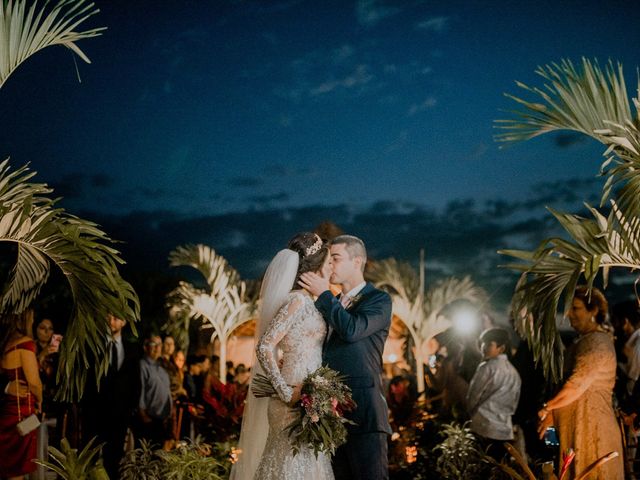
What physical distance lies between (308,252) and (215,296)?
325 inches

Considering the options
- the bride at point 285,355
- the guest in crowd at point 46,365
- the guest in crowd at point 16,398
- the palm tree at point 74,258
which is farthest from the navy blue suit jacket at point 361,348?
the guest in crowd at point 46,365

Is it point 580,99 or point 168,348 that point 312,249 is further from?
point 168,348

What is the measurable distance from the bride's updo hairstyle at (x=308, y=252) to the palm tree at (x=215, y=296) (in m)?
7.43

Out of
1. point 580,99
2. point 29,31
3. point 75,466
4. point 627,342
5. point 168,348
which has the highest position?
point 29,31

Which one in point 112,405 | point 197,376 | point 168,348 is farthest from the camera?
point 197,376

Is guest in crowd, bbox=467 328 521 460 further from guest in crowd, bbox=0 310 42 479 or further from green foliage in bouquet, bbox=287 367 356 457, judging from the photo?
guest in crowd, bbox=0 310 42 479

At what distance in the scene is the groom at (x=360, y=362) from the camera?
4891 millimetres

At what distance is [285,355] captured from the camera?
5.00 meters

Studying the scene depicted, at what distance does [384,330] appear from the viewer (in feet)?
17.1

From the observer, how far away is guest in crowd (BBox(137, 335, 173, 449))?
28.5 ft

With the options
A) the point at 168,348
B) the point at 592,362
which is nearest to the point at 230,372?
the point at 168,348

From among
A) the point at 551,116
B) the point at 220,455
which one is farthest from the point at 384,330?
the point at 220,455

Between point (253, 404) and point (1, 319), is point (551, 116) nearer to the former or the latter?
point (253, 404)

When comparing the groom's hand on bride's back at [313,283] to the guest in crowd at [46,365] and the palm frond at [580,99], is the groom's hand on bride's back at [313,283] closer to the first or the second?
the palm frond at [580,99]
